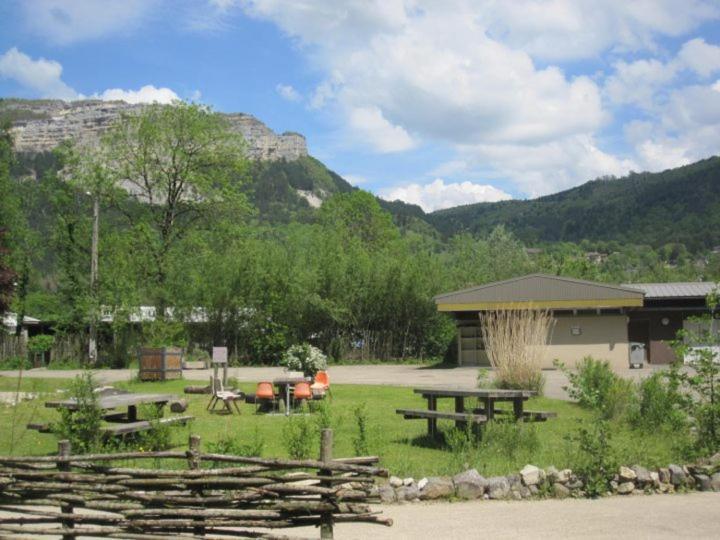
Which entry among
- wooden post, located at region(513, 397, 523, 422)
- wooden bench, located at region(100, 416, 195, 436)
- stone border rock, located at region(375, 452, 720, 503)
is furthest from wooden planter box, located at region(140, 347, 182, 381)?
stone border rock, located at region(375, 452, 720, 503)

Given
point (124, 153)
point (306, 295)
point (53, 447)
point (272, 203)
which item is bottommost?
point (53, 447)

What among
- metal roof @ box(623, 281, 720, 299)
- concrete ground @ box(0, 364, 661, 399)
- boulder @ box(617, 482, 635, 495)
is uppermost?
metal roof @ box(623, 281, 720, 299)

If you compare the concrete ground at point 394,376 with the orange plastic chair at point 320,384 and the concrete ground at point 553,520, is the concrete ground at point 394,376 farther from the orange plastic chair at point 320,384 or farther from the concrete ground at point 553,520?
the concrete ground at point 553,520

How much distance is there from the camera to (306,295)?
32.2m

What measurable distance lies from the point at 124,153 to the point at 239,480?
33.5 meters

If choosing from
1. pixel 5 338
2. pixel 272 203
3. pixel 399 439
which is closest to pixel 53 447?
pixel 399 439

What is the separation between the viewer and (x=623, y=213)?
101812 millimetres

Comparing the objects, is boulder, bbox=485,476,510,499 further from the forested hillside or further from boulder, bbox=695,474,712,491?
the forested hillside

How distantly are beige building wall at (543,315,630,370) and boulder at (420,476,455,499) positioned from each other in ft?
68.2

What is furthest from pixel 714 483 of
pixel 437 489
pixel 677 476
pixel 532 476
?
pixel 437 489

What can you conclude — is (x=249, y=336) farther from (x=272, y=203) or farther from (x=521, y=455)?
(x=272, y=203)

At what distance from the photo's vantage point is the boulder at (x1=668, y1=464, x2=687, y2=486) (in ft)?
27.3

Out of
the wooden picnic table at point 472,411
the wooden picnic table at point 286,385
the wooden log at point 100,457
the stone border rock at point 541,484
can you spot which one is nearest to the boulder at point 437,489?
the stone border rock at point 541,484

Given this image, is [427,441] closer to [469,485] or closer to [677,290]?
[469,485]
